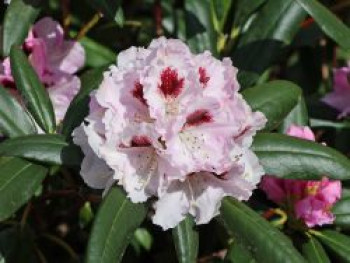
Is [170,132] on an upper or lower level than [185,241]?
upper

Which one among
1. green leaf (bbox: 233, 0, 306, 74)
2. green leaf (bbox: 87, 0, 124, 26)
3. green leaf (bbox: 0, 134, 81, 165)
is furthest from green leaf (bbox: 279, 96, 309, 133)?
green leaf (bbox: 0, 134, 81, 165)

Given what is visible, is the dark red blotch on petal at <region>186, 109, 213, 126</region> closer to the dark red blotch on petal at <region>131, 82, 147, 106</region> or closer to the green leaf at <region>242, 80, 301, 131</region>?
the dark red blotch on petal at <region>131, 82, 147, 106</region>

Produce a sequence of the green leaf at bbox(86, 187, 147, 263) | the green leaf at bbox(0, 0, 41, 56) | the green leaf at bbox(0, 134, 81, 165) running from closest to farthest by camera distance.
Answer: the green leaf at bbox(86, 187, 147, 263)
the green leaf at bbox(0, 134, 81, 165)
the green leaf at bbox(0, 0, 41, 56)

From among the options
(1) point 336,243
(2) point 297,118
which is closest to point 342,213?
(1) point 336,243

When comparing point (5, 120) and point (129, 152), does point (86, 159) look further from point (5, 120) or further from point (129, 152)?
point (5, 120)

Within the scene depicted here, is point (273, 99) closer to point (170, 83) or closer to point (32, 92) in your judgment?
point (170, 83)

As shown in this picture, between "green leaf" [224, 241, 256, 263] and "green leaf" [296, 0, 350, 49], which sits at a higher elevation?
"green leaf" [296, 0, 350, 49]

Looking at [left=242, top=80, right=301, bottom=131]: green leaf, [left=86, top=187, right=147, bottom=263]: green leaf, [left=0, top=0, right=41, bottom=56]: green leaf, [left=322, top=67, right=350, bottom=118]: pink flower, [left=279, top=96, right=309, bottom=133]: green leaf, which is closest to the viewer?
[left=86, top=187, right=147, bottom=263]: green leaf

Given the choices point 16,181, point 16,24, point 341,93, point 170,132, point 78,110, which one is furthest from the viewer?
point 341,93
